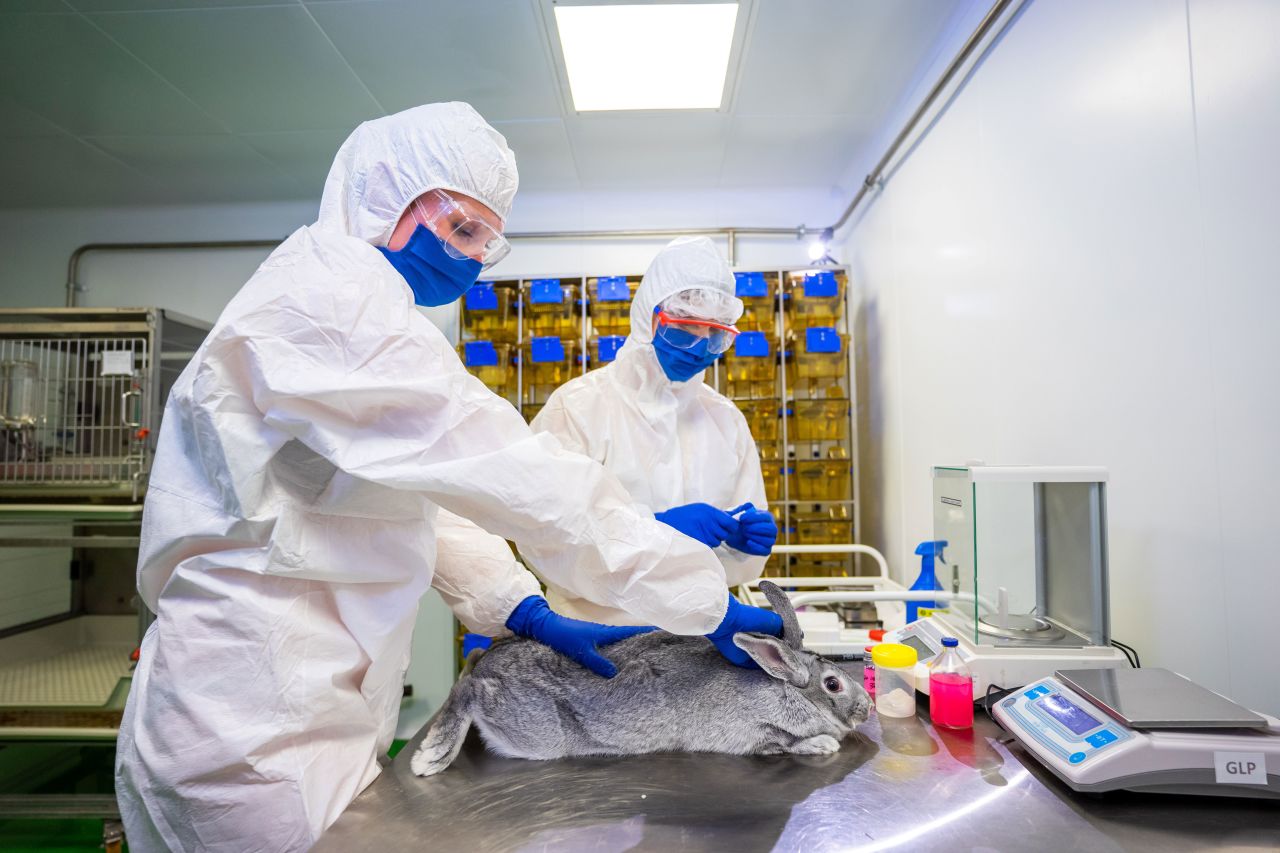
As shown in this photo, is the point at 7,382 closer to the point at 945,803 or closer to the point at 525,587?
the point at 525,587

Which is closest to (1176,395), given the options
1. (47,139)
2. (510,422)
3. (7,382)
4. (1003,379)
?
(1003,379)

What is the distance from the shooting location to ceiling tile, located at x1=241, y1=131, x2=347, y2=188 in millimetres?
3086

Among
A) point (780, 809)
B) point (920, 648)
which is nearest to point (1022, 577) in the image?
point (920, 648)

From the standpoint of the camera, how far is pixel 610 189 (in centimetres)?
381

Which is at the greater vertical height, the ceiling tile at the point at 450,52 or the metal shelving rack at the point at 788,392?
the ceiling tile at the point at 450,52

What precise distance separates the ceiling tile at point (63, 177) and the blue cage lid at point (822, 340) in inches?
155

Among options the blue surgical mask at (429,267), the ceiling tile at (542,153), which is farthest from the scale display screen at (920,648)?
the ceiling tile at (542,153)

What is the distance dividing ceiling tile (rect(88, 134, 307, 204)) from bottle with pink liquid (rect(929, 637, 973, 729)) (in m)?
3.85

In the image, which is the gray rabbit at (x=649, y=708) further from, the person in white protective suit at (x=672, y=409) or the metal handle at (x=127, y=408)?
the metal handle at (x=127, y=408)

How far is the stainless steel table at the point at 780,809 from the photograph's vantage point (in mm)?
859

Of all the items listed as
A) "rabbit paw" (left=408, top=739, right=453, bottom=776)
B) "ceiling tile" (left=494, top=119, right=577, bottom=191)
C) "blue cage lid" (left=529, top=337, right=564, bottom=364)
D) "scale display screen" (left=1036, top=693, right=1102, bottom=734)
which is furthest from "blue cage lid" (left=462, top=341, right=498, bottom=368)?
"scale display screen" (left=1036, top=693, right=1102, bottom=734)

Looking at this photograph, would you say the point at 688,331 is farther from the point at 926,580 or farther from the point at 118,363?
the point at 118,363

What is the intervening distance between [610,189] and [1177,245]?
3.05m

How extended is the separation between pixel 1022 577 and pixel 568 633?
116cm
